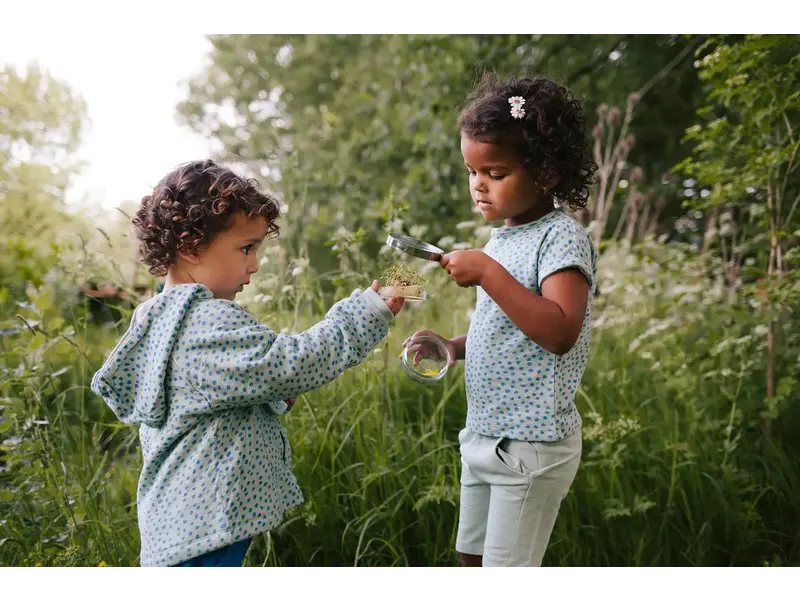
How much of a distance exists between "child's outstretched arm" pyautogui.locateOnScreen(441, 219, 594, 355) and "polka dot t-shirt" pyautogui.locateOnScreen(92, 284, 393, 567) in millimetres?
231

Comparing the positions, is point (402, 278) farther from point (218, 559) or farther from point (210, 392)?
point (218, 559)

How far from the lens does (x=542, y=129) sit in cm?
173

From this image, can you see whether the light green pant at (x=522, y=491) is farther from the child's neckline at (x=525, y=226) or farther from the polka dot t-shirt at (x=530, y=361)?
the child's neckline at (x=525, y=226)

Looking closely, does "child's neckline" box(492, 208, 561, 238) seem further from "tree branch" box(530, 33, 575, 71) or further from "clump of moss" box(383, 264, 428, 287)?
"tree branch" box(530, 33, 575, 71)

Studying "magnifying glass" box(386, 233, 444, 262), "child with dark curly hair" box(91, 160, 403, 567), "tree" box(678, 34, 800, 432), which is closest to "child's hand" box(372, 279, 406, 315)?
"child with dark curly hair" box(91, 160, 403, 567)

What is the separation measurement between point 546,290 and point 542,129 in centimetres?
40

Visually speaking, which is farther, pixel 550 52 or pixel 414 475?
pixel 550 52

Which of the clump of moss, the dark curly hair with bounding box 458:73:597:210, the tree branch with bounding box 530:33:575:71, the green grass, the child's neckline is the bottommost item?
the green grass

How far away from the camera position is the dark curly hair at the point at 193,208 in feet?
5.52

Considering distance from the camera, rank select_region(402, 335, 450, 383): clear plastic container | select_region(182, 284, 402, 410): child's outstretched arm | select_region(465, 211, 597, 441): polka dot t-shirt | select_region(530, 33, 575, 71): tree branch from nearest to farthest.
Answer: select_region(182, 284, 402, 410): child's outstretched arm
select_region(465, 211, 597, 441): polka dot t-shirt
select_region(402, 335, 450, 383): clear plastic container
select_region(530, 33, 575, 71): tree branch

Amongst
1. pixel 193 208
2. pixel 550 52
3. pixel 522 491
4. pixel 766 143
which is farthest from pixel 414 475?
pixel 550 52

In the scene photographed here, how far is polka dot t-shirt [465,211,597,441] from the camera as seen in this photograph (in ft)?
5.50
